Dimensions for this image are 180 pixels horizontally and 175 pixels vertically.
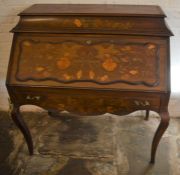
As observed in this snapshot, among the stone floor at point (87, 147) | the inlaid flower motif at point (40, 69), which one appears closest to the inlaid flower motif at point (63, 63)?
the inlaid flower motif at point (40, 69)

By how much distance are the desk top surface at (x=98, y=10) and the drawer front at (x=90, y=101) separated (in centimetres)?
52

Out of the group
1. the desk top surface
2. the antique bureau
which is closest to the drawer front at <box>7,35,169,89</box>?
the antique bureau

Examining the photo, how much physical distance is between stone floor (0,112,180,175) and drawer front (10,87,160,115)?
1.84 feet

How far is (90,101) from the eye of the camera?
4.85 feet

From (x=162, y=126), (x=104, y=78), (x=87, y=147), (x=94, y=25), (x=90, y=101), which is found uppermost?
(x=94, y=25)

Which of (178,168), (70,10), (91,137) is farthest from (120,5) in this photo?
(178,168)

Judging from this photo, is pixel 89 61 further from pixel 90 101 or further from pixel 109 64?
pixel 90 101

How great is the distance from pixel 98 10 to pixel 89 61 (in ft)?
1.33

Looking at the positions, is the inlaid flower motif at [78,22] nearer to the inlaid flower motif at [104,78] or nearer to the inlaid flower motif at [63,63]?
the inlaid flower motif at [63,63]

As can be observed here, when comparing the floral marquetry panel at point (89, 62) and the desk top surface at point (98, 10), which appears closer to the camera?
A: the floral marquetry panel at point (89, 62)

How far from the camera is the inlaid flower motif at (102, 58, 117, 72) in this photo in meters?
1.45

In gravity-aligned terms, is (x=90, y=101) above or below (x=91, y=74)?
below

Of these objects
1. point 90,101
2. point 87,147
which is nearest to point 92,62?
point 90,101

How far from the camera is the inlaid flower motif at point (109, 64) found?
1.45 metres
